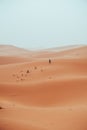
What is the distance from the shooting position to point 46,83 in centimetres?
392

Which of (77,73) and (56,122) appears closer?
(56,122)

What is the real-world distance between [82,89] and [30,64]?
1.80 meters

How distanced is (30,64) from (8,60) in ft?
5.92

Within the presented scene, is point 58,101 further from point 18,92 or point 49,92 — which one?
point 18,92

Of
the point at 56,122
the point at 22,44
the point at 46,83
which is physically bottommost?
the point at 56,122

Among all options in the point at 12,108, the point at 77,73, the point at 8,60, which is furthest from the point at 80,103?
the point at 8,60

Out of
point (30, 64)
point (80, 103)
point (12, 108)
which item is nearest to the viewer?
point (12, 108)

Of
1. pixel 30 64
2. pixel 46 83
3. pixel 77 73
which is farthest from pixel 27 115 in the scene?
pixel 30 64

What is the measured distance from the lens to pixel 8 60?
23.0ft

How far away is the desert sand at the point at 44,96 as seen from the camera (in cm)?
257

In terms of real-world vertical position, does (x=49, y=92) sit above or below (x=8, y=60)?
below

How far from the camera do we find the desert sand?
2570 mm

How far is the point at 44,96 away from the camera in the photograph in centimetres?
354

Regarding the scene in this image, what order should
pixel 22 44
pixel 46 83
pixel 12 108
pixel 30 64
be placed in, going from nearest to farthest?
pixel 12 108 < pixel 46 83 < pixel 30 64 < pixel 22 44
